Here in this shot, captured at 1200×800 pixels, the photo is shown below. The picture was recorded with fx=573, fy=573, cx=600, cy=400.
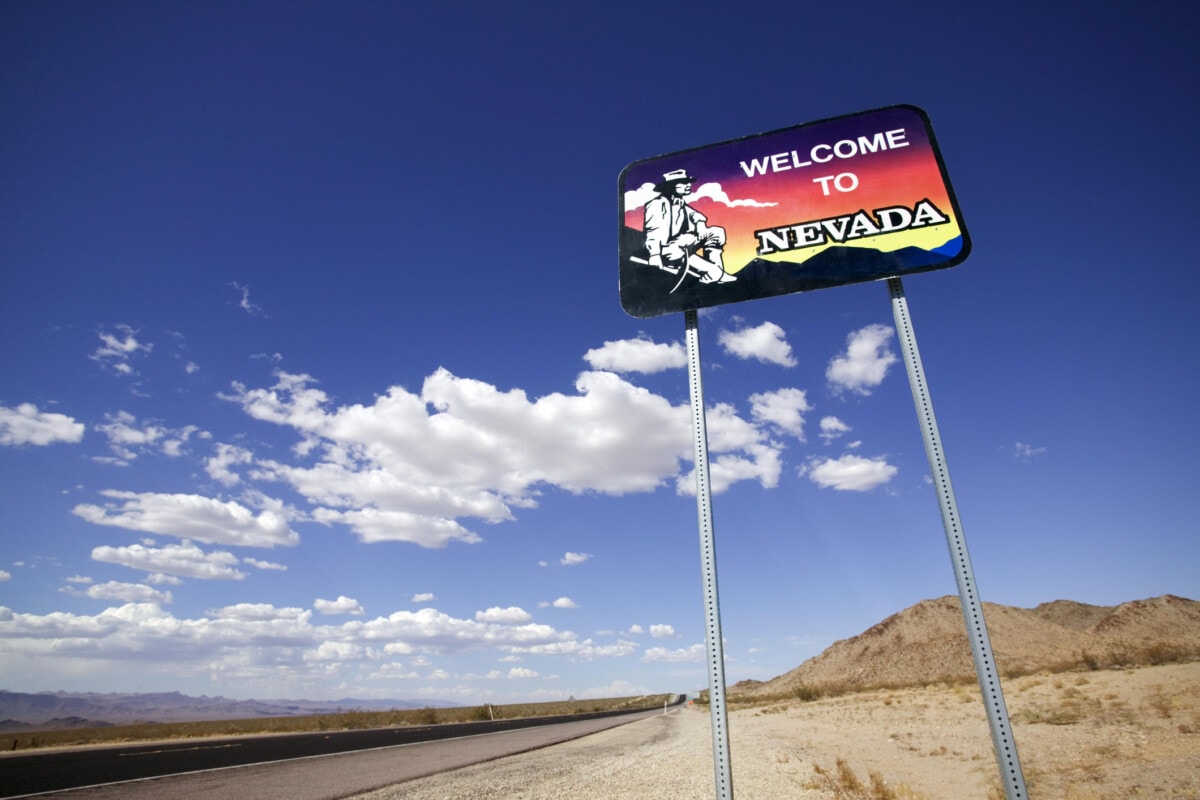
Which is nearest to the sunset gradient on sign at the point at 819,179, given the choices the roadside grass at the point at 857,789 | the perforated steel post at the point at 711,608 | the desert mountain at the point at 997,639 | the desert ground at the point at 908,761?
the perforated steel post at the point at 711,608

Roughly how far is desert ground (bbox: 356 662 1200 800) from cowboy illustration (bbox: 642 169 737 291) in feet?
32.7

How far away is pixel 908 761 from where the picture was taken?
15.6 meters

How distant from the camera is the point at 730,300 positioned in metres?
5.43

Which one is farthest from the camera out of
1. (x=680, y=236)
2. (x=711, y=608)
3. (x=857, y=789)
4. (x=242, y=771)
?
(x=242, y=771)

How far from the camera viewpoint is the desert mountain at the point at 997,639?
75.8 meters

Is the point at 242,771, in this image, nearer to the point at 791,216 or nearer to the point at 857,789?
the point at 857,789

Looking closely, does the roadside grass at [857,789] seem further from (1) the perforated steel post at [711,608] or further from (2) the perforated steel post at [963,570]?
(1) the perforated steel post at [711,608]

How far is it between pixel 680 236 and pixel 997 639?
105 m

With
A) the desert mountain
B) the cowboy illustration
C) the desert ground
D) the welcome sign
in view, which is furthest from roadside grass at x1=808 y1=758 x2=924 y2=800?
the desert mountain

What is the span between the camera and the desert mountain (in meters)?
75.8

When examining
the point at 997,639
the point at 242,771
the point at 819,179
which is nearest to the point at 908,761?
the point at 819,179

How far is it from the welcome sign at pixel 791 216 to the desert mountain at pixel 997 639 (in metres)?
72.2

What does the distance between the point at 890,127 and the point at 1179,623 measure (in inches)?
4320

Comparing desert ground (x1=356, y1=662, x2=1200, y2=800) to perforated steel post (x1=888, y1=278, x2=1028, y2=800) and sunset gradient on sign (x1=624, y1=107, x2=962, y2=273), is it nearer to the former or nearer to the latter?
perforated steel post (x1=888, y1=278, x2=1028, y2=800)
